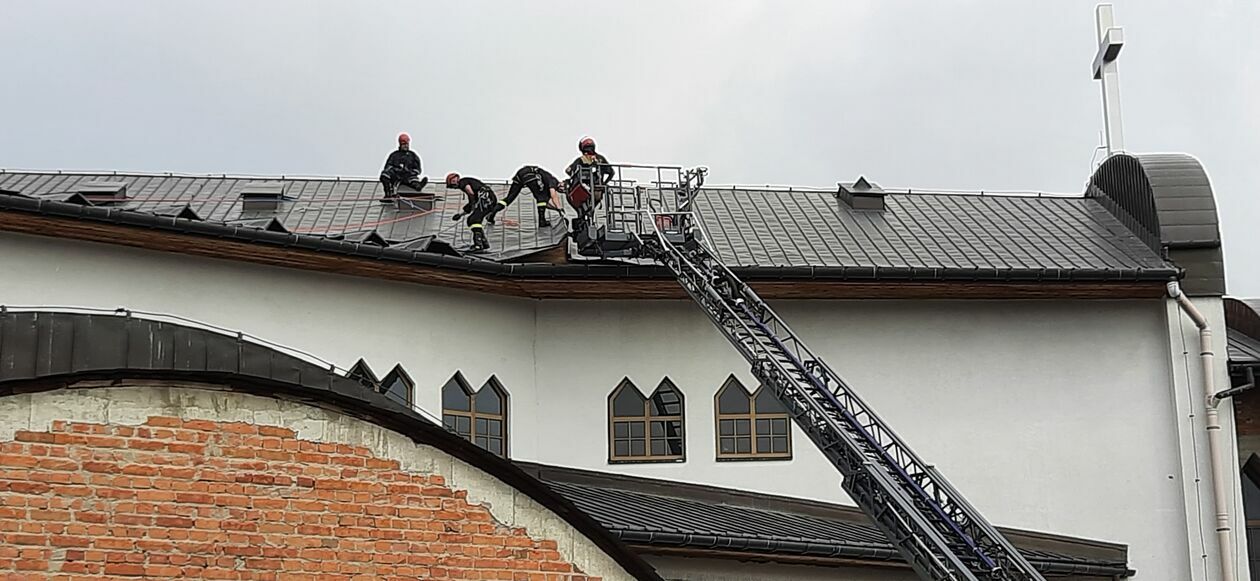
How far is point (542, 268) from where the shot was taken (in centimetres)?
1895

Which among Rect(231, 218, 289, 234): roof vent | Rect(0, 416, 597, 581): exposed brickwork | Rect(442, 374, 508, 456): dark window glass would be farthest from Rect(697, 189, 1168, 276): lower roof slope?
Rect(0, 416, 597, 581): exposed brickwork

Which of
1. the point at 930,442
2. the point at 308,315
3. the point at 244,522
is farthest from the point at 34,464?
the point at 930,442

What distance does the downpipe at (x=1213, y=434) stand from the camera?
64.5 feet

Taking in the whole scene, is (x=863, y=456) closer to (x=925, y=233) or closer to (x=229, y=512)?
(x=229, y=512)

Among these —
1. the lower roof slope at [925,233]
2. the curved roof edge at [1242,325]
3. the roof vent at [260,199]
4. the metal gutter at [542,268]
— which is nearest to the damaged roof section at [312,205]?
the roof vent at [260,199]

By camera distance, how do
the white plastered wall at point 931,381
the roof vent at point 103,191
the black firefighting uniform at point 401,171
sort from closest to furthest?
the white plastered wall at point 931,381
the roof vent at point 103,191
the black firefighting uniform at point 401,171

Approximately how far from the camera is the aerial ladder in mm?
14516

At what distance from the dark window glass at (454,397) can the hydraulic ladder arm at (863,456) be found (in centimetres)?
283

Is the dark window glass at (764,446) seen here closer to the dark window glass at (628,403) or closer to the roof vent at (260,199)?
the dark window glass at (628,403)

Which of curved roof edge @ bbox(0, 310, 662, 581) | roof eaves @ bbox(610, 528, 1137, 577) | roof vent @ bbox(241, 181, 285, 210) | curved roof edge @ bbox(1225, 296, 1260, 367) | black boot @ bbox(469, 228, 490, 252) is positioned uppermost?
roof vent @ bbox(241, 181, 285, 210)

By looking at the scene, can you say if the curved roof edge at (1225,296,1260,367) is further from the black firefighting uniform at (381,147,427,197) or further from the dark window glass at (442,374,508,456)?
the black firefighting uniform at (381,147,427,197)

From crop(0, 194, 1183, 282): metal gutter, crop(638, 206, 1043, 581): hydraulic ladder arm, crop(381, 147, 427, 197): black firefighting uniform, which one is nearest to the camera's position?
crop(638, 206, 1043, 581): hydraulic ladder arm

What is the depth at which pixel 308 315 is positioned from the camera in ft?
58.1

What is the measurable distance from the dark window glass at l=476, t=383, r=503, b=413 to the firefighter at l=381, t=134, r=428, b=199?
17.5ft
